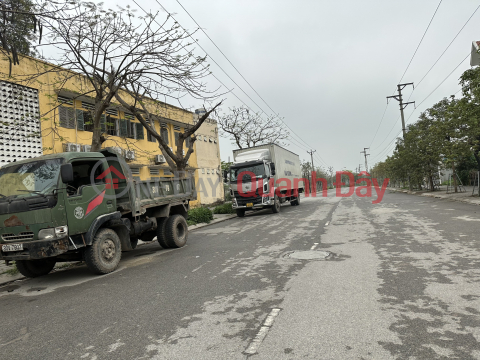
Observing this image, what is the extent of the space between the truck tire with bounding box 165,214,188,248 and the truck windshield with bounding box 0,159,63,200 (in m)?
3.94

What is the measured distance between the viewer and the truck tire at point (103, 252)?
7.15m

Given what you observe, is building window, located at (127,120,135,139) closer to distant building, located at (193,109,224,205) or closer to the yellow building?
the yellow building

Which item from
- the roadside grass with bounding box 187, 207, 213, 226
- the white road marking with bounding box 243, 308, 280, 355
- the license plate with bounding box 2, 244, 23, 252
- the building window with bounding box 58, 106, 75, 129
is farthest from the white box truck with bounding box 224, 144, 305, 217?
the white road marking with bounding box 243, 308, 280, 355

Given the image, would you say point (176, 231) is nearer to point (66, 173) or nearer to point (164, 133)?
point (66, 173)

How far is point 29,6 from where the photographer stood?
8.62 meters

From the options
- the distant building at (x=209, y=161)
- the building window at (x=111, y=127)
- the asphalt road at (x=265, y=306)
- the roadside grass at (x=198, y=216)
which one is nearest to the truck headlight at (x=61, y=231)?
the asphalt road at (x=265, y=306)

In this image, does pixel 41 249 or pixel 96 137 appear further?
pixel 96 137

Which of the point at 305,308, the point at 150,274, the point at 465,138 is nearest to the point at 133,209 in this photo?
the point at 150,274

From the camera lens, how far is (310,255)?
7.62 metres

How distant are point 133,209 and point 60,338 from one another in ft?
14.8

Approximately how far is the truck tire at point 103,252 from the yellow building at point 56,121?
14.5 ft

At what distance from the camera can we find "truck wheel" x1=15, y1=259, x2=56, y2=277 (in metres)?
7.57

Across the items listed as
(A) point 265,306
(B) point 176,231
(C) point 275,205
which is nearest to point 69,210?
(B) point 176,231

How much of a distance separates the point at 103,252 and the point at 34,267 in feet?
5.67
